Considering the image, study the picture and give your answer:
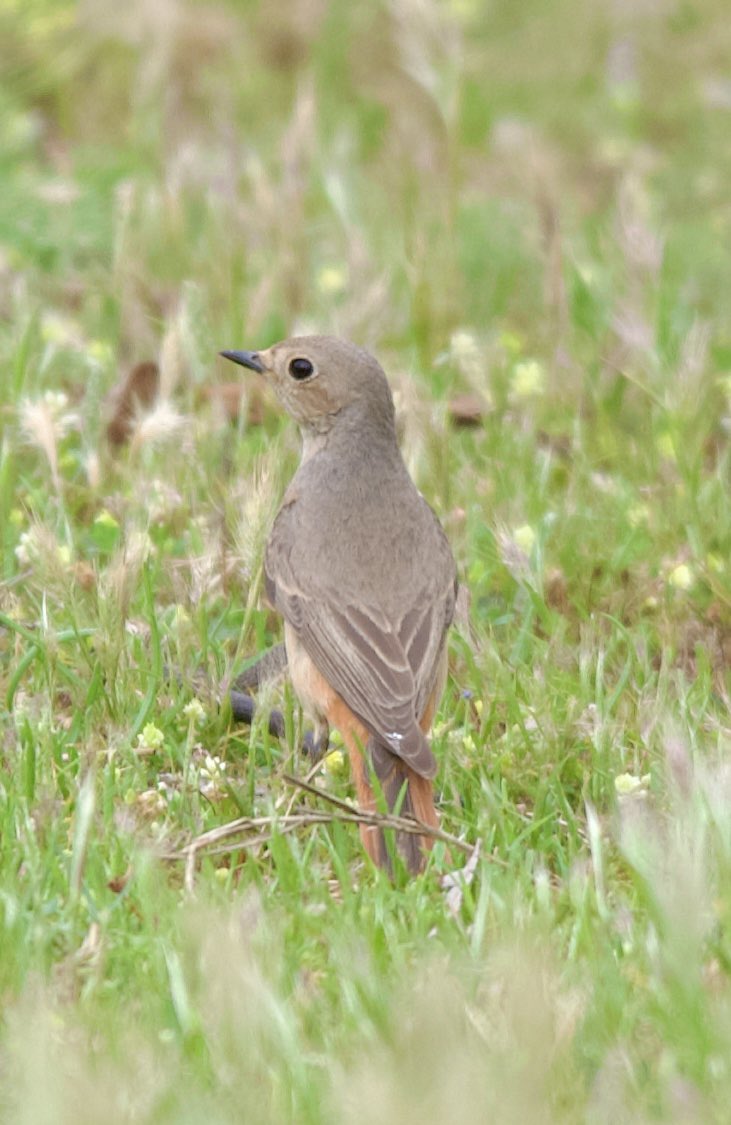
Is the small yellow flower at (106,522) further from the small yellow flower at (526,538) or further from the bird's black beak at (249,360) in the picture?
the small yellow flower at (526,538)

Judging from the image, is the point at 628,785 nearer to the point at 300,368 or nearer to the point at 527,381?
the point at 300,368

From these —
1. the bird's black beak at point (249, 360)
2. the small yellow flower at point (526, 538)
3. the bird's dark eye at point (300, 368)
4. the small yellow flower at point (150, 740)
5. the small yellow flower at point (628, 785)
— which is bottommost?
the small yellow flower at point (526, 538)

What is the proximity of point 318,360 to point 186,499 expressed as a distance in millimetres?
735

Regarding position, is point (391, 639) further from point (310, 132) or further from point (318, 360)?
point (310, 132)

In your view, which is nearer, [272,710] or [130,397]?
[272,710]

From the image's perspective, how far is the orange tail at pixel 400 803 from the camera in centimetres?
471

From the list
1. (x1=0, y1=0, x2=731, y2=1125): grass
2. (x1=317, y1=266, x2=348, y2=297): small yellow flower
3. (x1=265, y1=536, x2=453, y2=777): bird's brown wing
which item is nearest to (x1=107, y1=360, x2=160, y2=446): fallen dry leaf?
(x1=0, y1=0, x2=731, y2=1125): grass

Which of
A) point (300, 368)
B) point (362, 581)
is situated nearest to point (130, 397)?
point (300, 368)

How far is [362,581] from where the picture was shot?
5590mm

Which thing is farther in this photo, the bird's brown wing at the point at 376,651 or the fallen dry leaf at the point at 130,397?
the fallen dry leaf at the point at 130,397

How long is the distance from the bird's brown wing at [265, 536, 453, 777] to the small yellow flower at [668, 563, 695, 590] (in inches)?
38.7

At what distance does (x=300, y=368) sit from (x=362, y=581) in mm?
1009

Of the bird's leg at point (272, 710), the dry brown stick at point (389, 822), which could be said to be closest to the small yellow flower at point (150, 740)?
the bird's leg at point (272, 710)

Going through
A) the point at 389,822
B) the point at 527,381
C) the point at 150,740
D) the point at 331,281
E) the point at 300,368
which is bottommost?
the point at 331,281
